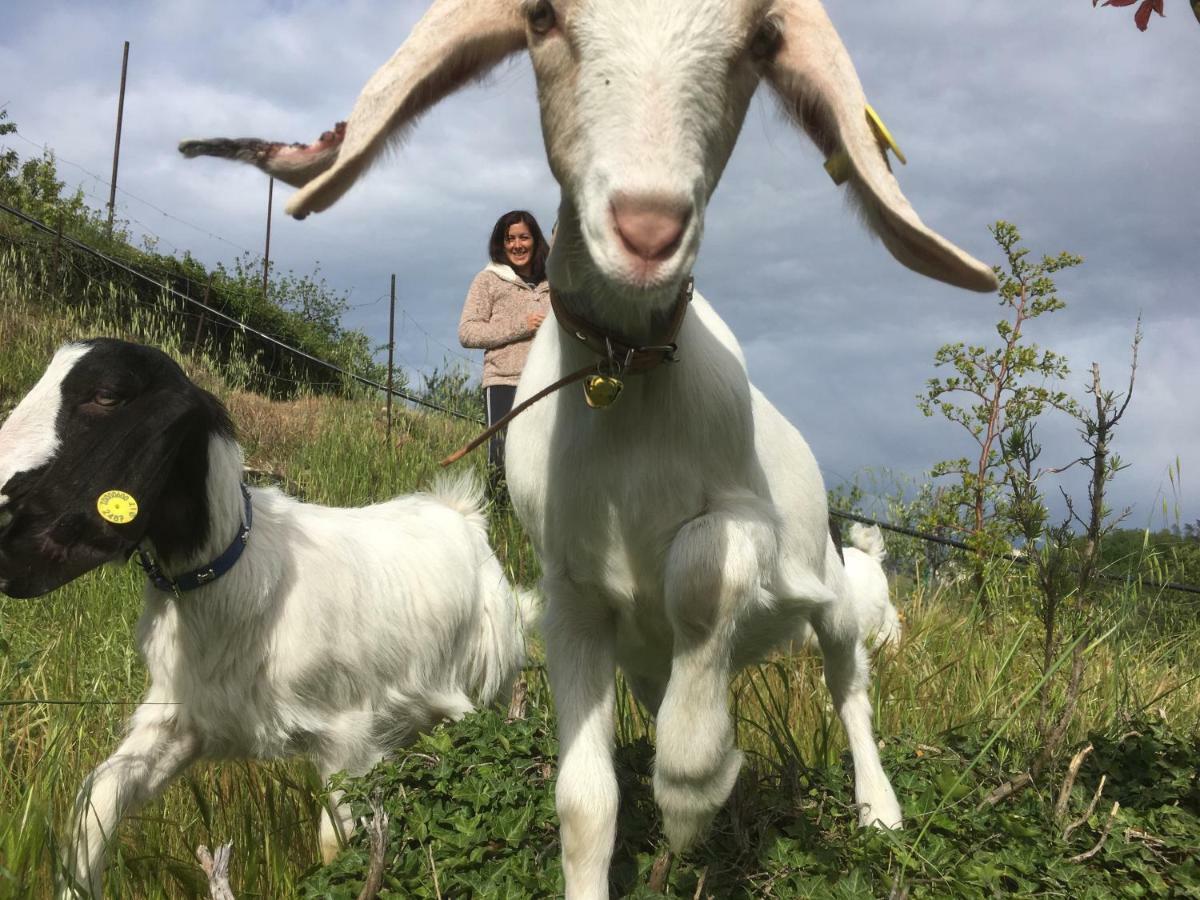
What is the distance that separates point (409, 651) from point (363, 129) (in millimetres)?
2575

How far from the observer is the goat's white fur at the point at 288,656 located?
3178 millimetres

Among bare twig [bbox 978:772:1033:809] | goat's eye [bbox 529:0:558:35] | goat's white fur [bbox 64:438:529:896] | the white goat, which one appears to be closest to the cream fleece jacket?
goat's white fur [bbox 64:438:529:896]

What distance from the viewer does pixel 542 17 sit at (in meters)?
1.86

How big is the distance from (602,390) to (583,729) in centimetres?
72

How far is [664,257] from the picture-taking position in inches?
59.4

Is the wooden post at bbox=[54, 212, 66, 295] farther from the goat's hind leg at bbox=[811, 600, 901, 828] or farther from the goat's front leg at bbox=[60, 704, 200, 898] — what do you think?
the goat's hind leg at bbox=[811, 600, 901, 828]

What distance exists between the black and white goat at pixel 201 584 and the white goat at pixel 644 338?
126cm

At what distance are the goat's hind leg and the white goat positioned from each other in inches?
22.6

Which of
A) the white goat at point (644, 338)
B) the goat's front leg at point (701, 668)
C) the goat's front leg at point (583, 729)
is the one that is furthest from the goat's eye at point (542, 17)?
the goat's front leg at point (583, 729)

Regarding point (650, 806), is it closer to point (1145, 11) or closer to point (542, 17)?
point (542, 17)

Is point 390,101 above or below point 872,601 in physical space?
above

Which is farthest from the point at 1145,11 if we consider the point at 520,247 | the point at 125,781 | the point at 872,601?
the point at 520,247

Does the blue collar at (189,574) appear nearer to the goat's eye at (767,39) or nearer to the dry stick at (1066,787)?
the goat's eye at (767,39)

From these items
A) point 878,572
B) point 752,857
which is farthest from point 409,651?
point 878,572
